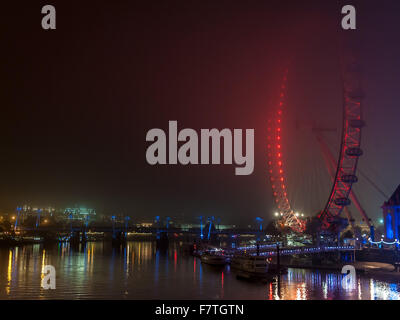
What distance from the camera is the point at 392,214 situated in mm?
59938

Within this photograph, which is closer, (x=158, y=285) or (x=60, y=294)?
(x=60, y=294)

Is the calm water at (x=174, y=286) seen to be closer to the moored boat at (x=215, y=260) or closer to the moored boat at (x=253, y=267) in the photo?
the moored boat at (x=253, y=267)

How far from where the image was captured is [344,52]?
40375 millimetres

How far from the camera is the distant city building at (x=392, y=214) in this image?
58062 mm

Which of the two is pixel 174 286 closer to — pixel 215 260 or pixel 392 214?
pixel 215 260

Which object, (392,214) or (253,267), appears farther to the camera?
(392,214)

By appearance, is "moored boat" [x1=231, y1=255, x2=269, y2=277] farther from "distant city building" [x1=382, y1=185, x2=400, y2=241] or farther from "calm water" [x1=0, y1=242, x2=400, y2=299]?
"distant city building" [x1=382, y1=185, x2=400, y2=241]

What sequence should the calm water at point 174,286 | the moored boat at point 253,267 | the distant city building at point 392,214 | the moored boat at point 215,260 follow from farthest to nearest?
the distant city building at point 392,214, the moored boat at point 215,260, the moored boat at point 253,267, the calm water at point 174,286

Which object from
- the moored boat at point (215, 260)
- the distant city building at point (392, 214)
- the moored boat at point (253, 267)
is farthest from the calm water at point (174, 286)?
the distant city building at point (392, 214)

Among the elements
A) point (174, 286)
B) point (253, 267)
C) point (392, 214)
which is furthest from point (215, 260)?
point (392, 214)
